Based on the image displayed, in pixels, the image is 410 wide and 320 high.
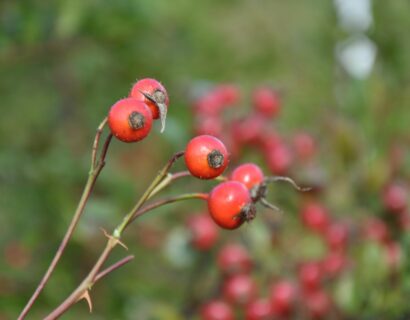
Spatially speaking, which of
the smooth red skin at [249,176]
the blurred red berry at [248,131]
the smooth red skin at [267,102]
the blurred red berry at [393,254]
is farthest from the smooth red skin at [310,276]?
the smooth red skin at [249,176]

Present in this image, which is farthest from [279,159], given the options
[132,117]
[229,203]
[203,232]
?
[132,117]

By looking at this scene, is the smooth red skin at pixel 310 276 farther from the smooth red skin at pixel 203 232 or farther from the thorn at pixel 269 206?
the thorn at pixel 269 206

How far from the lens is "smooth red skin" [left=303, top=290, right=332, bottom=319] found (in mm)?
2650

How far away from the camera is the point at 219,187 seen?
5.09ft

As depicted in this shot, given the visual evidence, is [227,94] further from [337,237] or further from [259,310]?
[259,310]

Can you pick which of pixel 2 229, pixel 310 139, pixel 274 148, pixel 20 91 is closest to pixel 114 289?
pixel 2 229

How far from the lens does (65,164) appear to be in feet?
9.97

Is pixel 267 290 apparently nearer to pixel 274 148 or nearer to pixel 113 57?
pixel 274 148

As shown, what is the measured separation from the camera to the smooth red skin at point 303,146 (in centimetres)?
324

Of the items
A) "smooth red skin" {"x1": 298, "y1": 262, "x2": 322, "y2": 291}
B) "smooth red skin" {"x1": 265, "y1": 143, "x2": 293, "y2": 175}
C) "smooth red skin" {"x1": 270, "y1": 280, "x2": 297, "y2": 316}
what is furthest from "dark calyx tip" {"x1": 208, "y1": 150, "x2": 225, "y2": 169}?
"smooth red skin" {"x1": 265, "y1": 143, "x2": 293, "y2": 175}

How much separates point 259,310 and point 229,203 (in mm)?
1241

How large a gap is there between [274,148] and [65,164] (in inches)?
32.1

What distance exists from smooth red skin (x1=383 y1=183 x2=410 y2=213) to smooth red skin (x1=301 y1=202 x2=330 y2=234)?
25 centimetres

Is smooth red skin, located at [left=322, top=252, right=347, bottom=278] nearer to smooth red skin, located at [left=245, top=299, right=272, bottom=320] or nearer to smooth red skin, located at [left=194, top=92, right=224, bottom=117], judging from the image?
smooth red skin, located at [left=245, top=299, right=272, bottom=320]
